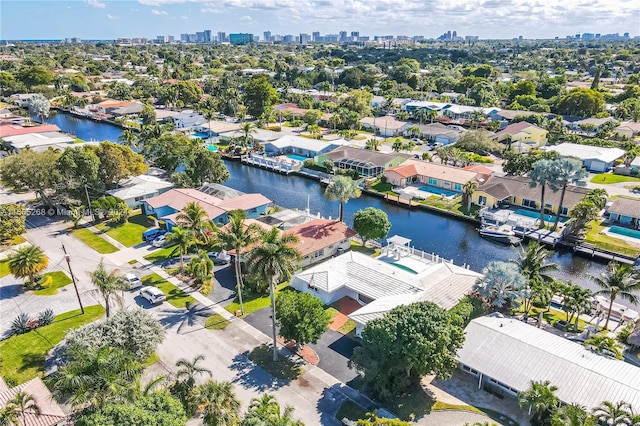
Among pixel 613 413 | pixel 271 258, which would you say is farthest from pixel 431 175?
pixel 613 413

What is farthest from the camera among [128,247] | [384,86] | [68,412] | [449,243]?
[384,86]

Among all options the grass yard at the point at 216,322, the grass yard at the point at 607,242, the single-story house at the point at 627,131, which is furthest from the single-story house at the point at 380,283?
the single-story house at the point at 627,131

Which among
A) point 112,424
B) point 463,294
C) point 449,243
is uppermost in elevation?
point 112,424

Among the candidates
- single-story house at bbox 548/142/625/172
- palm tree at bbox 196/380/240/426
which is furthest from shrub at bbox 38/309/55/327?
single-story house at bbox 548/142/625/172

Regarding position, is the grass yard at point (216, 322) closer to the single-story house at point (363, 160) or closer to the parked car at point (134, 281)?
the parked car at point (134, 281)

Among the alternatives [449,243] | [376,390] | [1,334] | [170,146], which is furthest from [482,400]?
[170,146]

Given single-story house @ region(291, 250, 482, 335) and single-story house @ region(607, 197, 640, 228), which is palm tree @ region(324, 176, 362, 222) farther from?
single-story house @ region(607, 197, 640, 228)

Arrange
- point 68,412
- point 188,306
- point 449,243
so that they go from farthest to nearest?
point 449,243
point 188,306
point 68,412

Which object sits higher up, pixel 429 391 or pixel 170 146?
pixel 170 146

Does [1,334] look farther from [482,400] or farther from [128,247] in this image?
[482,400]
